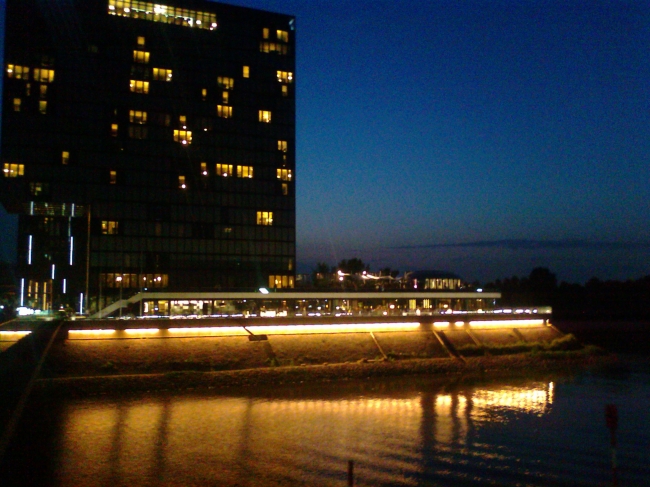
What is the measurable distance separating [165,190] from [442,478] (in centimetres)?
7444

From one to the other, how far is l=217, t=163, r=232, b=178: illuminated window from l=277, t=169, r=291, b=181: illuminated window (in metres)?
7.31

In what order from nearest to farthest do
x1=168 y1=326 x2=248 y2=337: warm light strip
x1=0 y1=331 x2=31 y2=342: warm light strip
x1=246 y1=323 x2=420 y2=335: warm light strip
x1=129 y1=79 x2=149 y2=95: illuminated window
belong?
x1=0 y1=331 x2=31 y2=342: warm light strip, x1=168 y1=326 x2=248 y2=337: warm light strip, x1=246 y1=323 x2=420 y2=335: warm light strip, x1=129 y1=79 x2=149 y2=95: illuminated window

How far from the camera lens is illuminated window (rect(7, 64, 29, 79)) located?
3123 inches

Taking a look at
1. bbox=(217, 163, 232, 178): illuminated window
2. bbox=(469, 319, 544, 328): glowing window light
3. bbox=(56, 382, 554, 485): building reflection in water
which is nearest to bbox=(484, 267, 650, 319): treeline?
bbox=(469, 319, 544, 328): glowing window light

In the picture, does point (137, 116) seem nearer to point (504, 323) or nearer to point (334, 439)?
point (504, 323)

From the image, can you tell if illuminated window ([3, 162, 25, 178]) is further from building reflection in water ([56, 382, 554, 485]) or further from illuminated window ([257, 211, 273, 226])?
building reflection in water ([56, 382, 554, 485])

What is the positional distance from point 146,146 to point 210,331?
4554 centimetres

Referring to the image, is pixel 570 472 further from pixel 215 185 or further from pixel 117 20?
pixel 117 20

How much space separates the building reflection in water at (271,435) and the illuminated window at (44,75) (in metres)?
59.9

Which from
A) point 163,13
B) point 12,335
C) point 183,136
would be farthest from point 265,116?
point 12,335

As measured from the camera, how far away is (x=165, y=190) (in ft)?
284

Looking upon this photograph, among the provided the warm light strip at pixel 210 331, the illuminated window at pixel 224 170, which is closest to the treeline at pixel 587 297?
the illuminated window at pixel 224 170

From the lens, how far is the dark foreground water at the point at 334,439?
18719mm

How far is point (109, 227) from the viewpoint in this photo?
83.1 m
